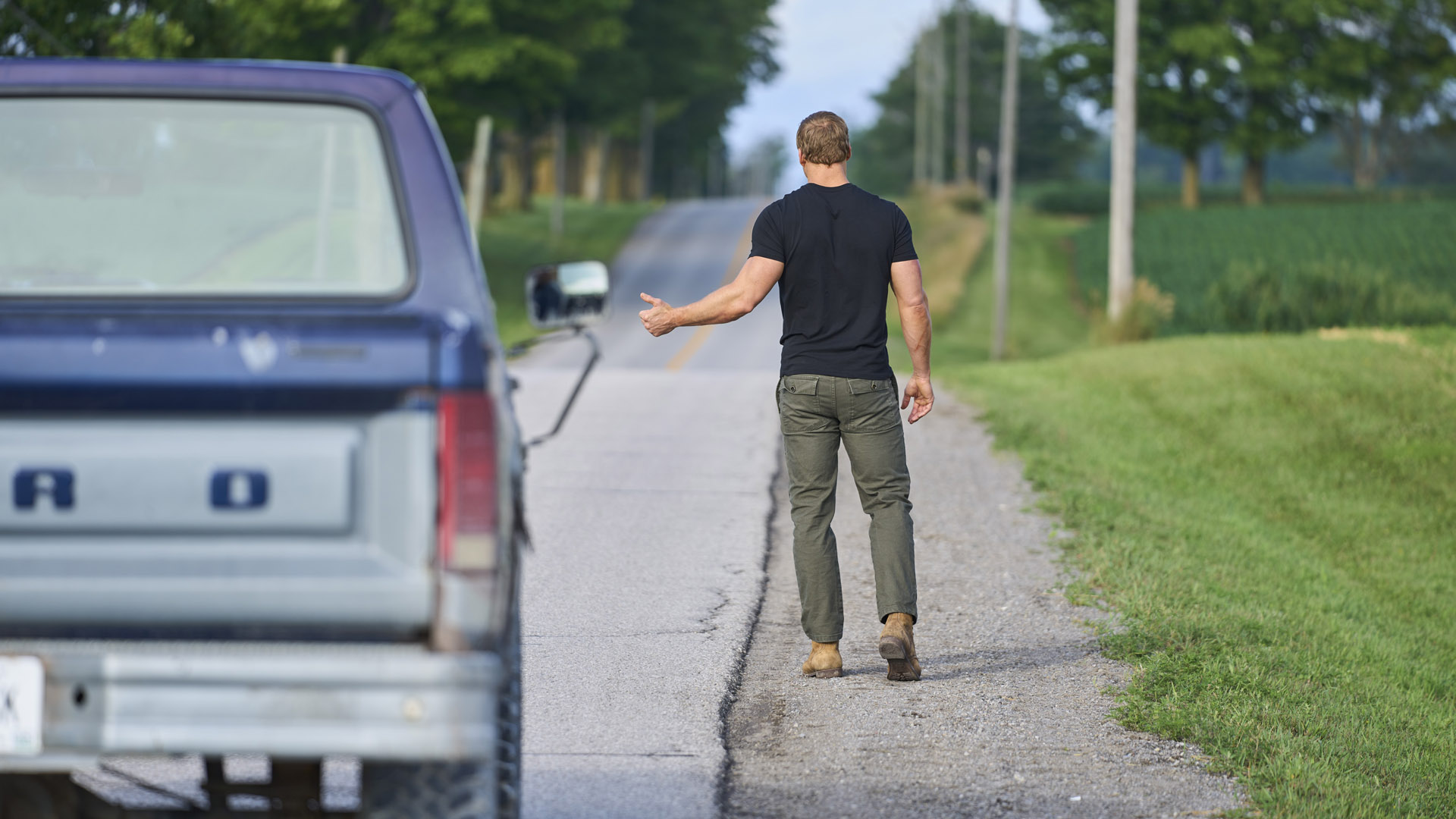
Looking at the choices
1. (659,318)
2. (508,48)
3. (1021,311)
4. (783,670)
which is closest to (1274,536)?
(783,670)

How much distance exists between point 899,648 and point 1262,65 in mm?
62064

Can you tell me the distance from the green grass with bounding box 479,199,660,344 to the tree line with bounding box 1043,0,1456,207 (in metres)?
21.3

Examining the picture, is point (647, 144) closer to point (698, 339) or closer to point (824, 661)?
point (698, 339)

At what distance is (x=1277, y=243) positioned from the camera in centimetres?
4866

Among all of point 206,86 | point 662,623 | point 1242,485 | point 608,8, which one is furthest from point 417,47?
point 206,86

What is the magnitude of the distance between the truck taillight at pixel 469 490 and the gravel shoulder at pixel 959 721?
6.35ft

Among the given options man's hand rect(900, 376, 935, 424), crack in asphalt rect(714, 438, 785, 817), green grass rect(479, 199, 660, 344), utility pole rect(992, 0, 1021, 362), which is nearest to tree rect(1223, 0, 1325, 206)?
green grass rect(479, 199, 660, 344)

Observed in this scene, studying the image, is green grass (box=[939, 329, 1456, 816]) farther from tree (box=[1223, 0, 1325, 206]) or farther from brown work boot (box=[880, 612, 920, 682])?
tree (box=[1223, 0, 1325, 206])

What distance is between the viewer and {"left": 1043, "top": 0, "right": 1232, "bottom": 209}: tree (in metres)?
64.6

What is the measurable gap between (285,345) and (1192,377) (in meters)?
14.7

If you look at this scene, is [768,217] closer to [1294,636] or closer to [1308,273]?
[1294,636]

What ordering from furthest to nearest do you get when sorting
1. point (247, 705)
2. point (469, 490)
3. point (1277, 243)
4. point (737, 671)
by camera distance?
point (1277, 243) < point (737, 671) < point (469, 490) < point (247, 705)

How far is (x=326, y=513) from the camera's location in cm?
283

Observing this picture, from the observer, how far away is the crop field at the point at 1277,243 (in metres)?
42.9
